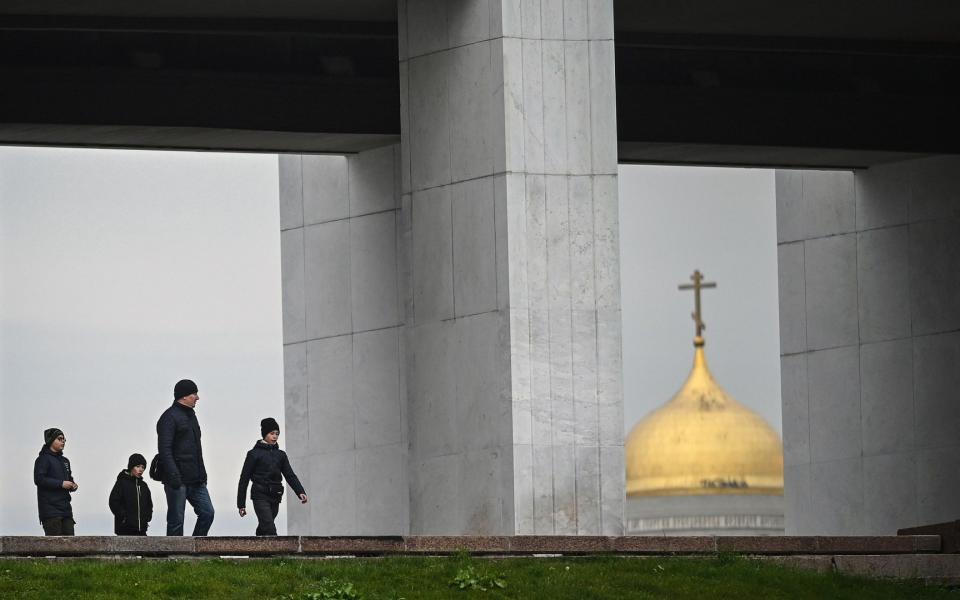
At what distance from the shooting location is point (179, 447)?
23.6m

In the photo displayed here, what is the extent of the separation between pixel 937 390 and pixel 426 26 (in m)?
11.1

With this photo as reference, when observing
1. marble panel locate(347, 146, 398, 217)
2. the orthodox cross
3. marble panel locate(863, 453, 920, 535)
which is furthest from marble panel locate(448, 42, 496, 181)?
the orthodox cross

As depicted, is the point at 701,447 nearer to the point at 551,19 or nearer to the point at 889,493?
the point at 889,493

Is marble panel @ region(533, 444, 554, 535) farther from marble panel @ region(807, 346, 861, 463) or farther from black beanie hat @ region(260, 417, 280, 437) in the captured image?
marble panel @ region(807, 346, 861, 463)

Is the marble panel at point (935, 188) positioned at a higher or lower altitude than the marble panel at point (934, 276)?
higher

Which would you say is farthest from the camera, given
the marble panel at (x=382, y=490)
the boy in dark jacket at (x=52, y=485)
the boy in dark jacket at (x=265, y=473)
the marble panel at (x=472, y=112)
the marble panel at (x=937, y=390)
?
the marble panel at (x=937, y=390)

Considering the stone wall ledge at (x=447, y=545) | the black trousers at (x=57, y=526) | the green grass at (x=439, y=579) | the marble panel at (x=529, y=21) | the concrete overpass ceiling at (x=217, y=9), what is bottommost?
the green grass at (x=439, y=579)

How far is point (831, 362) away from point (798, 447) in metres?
1.47

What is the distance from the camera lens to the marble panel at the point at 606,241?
26.2m

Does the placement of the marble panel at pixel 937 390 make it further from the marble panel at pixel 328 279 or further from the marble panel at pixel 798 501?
the marble panel at pixel 328 279

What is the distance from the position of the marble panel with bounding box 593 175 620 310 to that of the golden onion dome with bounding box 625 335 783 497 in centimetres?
6549

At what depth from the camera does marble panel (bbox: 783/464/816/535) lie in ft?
120

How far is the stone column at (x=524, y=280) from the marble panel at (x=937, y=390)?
9884 mm

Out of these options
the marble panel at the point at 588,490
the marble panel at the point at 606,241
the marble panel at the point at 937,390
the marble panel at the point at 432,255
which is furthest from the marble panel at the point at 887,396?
the marble panel at the point at 588,490
